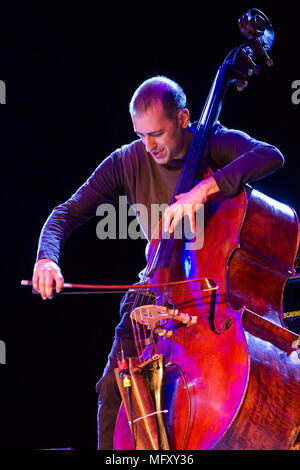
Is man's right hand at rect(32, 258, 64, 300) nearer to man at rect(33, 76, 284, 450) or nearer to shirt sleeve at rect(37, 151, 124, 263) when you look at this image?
man at rect(33, 76, 284, 450)

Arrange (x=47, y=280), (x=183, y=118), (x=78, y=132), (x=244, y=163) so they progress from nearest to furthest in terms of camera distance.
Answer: (x=47, y=280), (x=244, y=163), (x=183, y=118), (x=78, y=132)

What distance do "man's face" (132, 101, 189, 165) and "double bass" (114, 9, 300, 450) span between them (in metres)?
0.09

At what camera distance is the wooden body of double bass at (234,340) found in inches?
51.1

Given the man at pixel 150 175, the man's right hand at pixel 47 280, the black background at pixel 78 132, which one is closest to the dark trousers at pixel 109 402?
the man at pixel 150 175

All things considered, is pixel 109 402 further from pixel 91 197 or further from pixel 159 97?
pixel 159 97

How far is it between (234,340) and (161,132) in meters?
0.90

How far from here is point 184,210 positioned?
1615mm

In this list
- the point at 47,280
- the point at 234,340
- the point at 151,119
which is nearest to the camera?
the point at 234,340

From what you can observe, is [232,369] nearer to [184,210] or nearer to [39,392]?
[184,210]

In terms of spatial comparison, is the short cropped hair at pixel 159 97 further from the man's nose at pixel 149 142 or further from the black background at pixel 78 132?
the black background at pixel 78 132

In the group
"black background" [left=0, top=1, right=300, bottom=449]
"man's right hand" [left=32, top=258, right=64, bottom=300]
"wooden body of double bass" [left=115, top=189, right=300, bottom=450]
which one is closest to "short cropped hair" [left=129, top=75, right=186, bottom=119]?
"wooden body of double bass" [left=115, top=189, right=300, bottom=450]

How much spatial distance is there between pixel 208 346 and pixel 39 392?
2.16m

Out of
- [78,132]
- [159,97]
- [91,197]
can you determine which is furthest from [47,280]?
[78,132]

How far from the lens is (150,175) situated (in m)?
2.03
